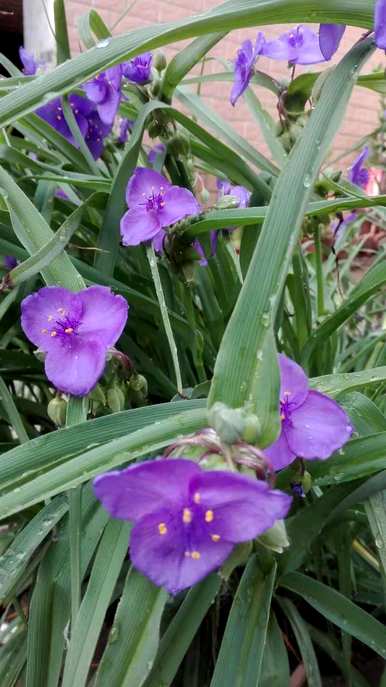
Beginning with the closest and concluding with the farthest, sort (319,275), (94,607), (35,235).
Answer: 1. (94,607)
2. (35,235)
3. (319,275)

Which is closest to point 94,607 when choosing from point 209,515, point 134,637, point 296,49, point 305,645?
point 134,637

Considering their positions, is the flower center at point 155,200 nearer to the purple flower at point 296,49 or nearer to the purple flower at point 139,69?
the purple flower at point 139,69

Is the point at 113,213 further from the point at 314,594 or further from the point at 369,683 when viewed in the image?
the point at 369,683

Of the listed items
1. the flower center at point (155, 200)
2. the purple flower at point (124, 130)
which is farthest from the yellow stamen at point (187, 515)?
the purple flower at point (124, 130)

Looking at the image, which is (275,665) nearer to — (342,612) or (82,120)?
(342,612)

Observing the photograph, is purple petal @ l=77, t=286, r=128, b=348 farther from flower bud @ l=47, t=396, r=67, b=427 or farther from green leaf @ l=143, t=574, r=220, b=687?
green leaf @ l=143, t=574, r=220, b=687
